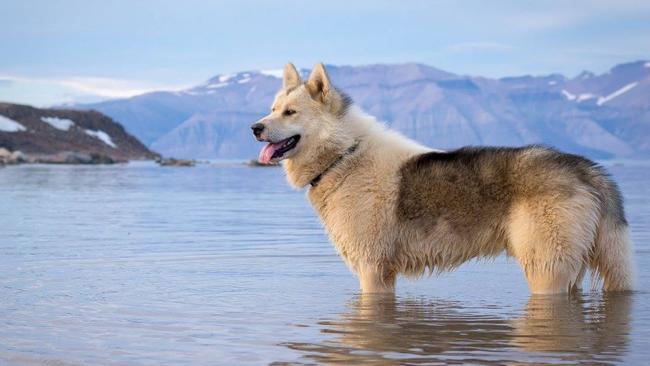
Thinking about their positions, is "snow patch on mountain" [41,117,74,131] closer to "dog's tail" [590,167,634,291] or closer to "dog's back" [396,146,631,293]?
"dog's back" [396,146,631,293]

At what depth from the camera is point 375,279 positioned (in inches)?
369

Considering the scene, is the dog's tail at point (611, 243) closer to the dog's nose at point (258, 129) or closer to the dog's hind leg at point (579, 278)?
the dog's hind leg at point (579, 278)

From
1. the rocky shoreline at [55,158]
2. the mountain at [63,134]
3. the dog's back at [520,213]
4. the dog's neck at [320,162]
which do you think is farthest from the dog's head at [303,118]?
the mountain at [63,134]

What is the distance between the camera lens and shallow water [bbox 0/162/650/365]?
7.03 metres

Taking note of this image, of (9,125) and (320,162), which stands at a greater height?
(320,162)

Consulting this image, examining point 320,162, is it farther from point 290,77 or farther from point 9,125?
point 9,125

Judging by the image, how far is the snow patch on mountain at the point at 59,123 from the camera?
11362 centimetres

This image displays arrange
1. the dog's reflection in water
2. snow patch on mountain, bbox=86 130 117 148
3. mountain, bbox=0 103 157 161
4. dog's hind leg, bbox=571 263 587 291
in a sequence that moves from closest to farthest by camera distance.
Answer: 1. the dog's reflection in water
2. dog's hind leg, bbox=571 263 587 291
3. mountain, bbox=0 103 157 161
4. snow patch on mountain, bbox=86 130 117 148

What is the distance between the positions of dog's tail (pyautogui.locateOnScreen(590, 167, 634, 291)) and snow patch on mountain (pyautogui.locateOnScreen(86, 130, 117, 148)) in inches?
4175

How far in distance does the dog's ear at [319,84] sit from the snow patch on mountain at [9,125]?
326 ft

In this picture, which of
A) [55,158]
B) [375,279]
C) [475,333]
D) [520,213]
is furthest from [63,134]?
[475,333]

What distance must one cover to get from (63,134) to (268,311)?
346 ft

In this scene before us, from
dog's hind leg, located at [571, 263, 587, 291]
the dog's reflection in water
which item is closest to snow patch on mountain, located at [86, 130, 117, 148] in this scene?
dog's hind leg, located at [571, 263, 587, 291]

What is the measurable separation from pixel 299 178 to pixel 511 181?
2.10 m
